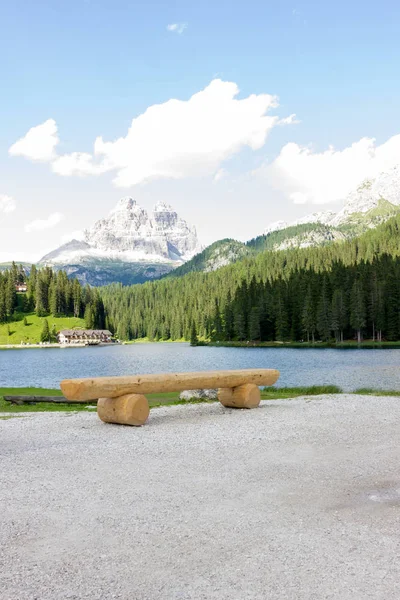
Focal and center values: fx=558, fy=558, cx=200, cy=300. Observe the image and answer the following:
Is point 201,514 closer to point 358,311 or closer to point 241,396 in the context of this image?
point 241,396

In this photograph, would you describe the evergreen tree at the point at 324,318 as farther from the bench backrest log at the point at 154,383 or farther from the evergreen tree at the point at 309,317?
the bench backrest log at the point at 154,383

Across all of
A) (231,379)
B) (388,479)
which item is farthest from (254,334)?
(388,479)

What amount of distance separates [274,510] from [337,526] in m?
1.29

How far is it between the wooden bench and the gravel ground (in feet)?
4.57

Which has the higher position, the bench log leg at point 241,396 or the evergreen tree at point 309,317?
the evergreen tree at point 309,317

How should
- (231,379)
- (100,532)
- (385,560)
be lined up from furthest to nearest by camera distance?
(231,379)
(100,532)
(385,560)

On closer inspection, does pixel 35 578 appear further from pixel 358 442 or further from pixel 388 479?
pixel 358 442

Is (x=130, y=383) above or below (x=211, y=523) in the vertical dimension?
above

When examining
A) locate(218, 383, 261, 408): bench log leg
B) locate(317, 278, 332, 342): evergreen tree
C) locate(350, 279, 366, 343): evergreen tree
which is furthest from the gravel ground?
locate(317, 278, 332, 342): evergreen tree

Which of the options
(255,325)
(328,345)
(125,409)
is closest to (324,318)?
(328,345)

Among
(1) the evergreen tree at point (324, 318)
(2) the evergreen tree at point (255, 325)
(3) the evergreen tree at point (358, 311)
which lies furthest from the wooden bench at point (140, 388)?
(2) the evergreen tree at point (255, 325)

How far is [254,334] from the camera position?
161625 millimetres

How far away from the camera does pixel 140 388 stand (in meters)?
20.3

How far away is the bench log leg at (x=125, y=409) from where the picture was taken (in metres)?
19.9
